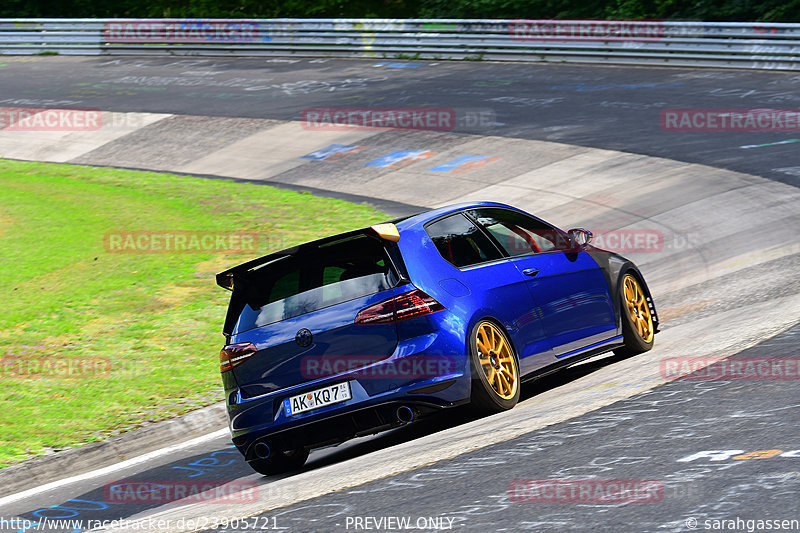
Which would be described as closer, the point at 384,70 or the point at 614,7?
the point at 384,70

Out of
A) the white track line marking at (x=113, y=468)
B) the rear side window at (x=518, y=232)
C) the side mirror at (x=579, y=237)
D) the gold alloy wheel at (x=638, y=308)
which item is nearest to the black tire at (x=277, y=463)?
the white track line marking at (x=113, y=468)

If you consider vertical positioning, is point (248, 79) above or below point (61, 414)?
above

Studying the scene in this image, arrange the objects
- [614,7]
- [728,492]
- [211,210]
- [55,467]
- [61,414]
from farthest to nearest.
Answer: [614,7] → [211,210] → [61,414] → [55,467] → [728,492]

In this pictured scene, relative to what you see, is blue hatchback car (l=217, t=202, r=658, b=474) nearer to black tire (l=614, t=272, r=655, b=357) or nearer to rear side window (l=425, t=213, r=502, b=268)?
rear side window (l=425, t=213, r=502, b=268)

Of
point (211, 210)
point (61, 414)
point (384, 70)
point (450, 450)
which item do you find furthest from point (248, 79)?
point (450, 450)

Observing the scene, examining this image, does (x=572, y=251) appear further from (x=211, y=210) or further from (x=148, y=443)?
(x=211, y=210)

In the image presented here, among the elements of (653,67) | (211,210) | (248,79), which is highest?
(248,79)

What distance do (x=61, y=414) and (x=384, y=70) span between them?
21829 mm

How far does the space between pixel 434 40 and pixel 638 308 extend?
22729 millimetres

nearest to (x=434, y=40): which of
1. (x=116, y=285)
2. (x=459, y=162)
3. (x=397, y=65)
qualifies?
(x=397, y=65)

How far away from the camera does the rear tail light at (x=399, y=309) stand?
22.3ft

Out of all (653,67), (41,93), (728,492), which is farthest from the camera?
(41,93)

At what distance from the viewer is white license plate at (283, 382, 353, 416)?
6.75 meters

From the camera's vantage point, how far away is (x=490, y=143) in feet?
68.2
